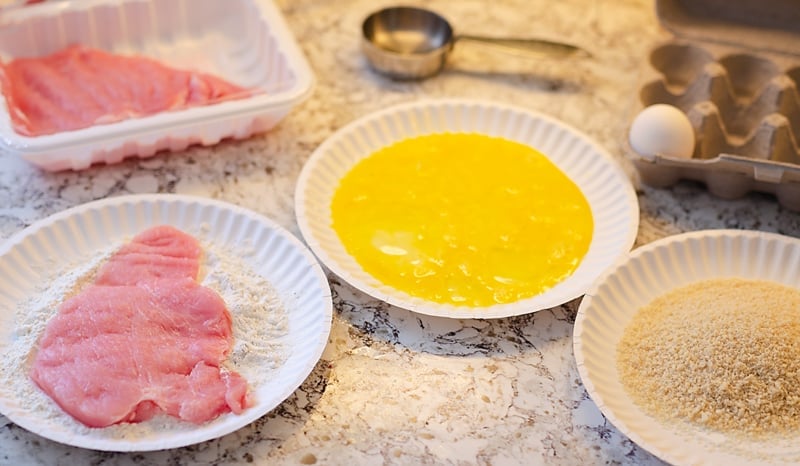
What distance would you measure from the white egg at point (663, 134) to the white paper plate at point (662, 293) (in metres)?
0.16

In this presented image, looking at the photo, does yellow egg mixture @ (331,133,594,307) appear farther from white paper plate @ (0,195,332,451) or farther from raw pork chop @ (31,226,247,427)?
raw pork chop @ (31,226,247,427)

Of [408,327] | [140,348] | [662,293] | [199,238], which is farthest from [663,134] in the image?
[140,348]

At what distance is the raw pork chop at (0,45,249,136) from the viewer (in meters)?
1.55

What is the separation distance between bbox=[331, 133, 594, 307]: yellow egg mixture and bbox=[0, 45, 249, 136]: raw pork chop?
13.4 inches

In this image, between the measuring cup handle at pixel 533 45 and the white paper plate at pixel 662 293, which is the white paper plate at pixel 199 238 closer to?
the white paper plate at pixel 662 293

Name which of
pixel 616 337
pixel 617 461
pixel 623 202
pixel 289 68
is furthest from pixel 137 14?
→ pixel 617 461

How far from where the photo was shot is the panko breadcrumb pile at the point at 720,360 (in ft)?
3.83

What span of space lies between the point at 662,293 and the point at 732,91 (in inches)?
21.1

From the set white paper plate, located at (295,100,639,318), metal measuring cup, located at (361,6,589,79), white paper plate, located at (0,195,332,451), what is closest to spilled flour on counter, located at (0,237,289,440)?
white paper plate, located at (0,195,332,451)

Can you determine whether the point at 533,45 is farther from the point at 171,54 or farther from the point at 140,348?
the point at 140,348

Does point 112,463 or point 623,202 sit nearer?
point 112,463

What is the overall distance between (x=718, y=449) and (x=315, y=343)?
1.83 ft

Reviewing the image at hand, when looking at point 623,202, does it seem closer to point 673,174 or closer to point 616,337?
point 673,174

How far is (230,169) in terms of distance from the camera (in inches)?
61.8
